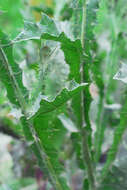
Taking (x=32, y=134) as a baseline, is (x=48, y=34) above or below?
above

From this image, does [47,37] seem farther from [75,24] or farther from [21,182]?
[21,182]

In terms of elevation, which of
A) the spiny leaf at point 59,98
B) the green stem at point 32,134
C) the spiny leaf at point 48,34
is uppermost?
the spiny leaf at point 48,34

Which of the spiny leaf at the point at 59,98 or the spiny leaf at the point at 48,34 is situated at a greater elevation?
the spiny leaf at the point at 48,34

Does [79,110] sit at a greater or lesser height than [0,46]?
lesser

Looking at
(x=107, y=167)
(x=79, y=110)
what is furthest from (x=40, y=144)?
(x=107, y=167)

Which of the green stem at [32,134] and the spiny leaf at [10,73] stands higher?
the spiny leaf at [10,73]

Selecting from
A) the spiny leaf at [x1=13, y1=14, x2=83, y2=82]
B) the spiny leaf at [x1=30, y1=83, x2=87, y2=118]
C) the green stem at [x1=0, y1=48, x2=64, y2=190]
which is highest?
the spiny leaf at [x1=13, y1=14, x2=83, y2=82]

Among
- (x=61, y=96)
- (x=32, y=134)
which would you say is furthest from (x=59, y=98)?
(x=32, y=134)

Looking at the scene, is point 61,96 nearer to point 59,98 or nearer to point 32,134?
point 59,98
